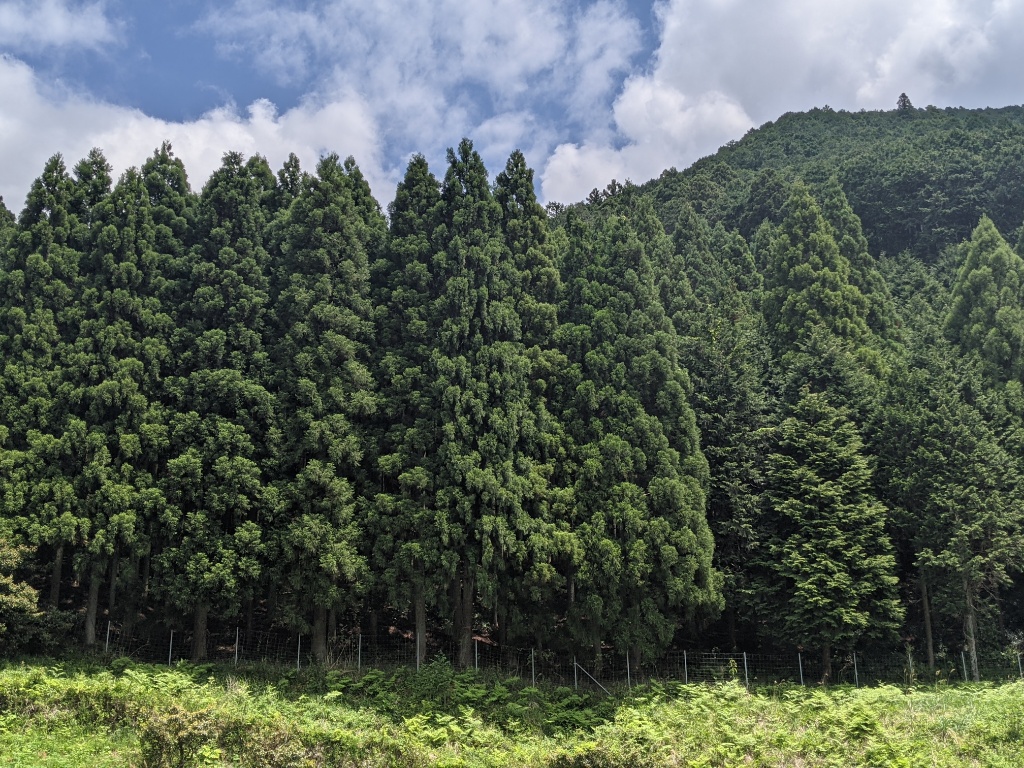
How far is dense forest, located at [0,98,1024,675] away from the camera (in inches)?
810

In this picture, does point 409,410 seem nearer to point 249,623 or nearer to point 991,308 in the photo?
point 249,623

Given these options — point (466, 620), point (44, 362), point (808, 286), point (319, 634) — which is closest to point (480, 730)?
point (466, 620)

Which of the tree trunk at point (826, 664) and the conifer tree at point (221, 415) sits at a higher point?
the conifer tree at point (221, 415)

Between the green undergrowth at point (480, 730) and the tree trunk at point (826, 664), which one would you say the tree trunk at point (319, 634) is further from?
the tree trunk at point (826, 664)

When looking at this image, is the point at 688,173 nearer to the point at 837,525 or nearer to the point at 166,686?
the point at 837,525

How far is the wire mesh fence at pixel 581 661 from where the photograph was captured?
20547 mm

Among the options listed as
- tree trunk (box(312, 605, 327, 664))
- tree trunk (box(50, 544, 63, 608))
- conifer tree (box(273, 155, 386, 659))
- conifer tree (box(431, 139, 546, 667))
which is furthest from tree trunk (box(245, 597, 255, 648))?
conifer tree (box(431, 139, 546, 667))

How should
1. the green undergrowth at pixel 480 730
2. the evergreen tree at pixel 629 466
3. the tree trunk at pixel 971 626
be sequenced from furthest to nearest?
the tree trunk at pixel 971 626 → the evergreen tree at pixel 629 466 → the green undergrowth at pixel 480 730

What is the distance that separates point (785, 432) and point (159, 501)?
60.7 feet

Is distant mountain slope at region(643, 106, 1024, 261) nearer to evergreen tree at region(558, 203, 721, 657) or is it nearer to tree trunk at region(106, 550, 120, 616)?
evergreen tree at region(558, 203, 721, 657)

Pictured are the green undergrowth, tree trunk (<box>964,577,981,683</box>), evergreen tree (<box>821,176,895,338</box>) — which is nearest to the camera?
the green undergrowth

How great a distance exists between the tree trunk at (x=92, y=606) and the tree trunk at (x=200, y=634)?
111 inches

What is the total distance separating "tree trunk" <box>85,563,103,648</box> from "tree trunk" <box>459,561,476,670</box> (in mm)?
9884

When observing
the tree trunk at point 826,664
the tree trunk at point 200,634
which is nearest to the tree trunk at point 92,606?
the tree trunk at point 200,634
